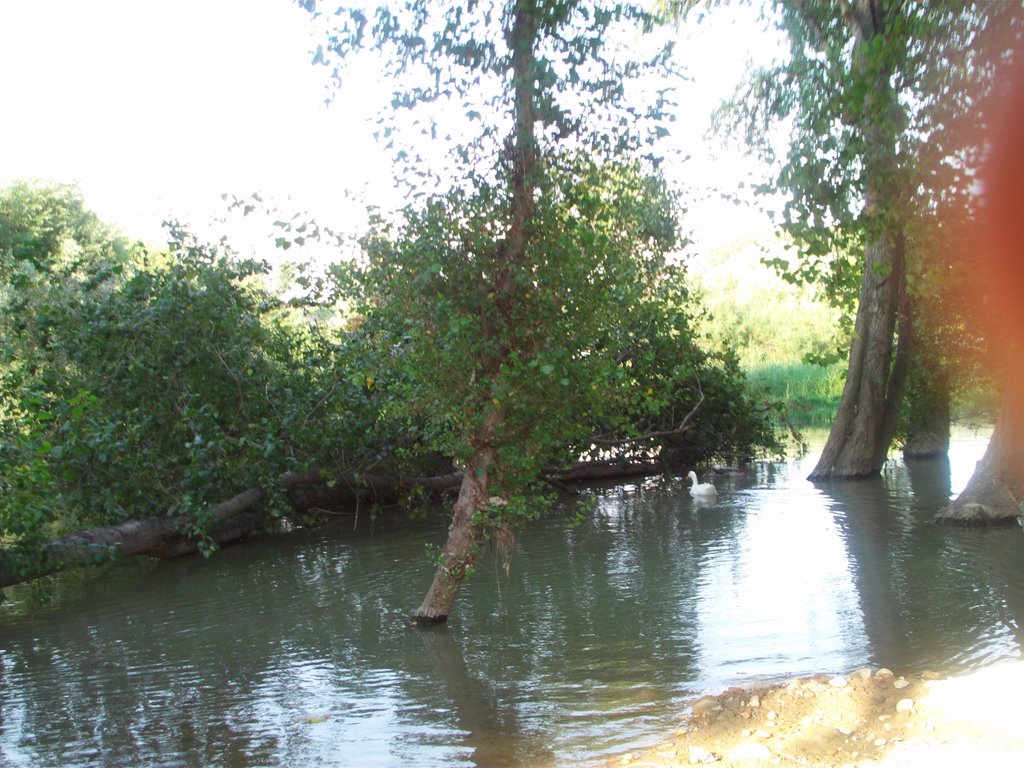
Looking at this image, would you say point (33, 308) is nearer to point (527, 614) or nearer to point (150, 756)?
point (527, 614)

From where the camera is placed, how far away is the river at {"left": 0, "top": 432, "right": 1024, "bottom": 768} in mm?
6840

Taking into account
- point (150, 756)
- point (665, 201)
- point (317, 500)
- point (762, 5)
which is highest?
point (762, 5)

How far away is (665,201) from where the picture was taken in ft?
45.9

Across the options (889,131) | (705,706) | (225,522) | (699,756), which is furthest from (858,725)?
(225,522)

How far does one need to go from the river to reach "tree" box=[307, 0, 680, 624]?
137 cm

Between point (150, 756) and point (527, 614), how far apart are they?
410 cm

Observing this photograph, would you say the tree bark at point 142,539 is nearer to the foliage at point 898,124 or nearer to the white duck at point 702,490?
the white duck at point 702,490

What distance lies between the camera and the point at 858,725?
5590mm

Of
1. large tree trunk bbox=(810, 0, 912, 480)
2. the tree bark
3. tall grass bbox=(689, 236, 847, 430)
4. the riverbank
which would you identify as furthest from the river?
tall grass bbox=(689, 236, 847, 430)

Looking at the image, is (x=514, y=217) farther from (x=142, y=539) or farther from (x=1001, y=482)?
(x=1001, y=482)

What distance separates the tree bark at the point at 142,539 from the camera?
11.3 m

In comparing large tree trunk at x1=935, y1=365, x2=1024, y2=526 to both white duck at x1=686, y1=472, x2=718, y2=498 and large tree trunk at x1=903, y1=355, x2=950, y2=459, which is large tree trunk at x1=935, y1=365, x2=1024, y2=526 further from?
large tree trunk at x1=903, y1=355, x2=950, y2=459

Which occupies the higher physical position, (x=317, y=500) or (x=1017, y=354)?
(x=1017, y=354)

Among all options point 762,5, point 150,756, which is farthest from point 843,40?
point 150,756
